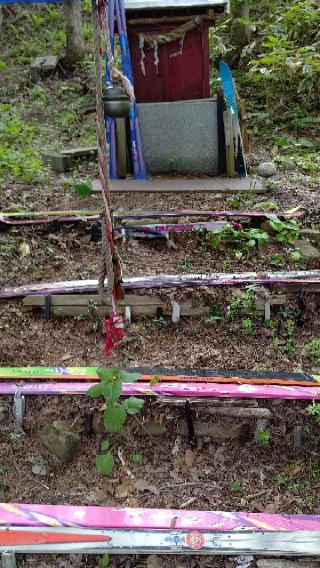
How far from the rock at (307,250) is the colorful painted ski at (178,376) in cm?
183

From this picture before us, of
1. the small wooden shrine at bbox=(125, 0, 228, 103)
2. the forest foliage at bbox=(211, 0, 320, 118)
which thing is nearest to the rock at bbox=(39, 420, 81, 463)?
the small wooden shrine at bbox=(125, 0, 228, 103)

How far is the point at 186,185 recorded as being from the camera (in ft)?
24.2

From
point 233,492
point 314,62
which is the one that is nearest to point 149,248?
point 233,492

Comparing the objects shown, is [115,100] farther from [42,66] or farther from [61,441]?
[42,66]

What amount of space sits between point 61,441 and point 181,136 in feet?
18.9

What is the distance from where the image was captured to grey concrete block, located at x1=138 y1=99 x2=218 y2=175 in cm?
786

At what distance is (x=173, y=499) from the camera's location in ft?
10.3

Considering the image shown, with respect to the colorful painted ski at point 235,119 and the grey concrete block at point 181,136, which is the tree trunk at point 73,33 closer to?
the grey concrete block at point 181,136

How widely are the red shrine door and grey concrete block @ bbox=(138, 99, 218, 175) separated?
22.9 inches

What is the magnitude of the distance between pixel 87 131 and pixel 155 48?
271cm

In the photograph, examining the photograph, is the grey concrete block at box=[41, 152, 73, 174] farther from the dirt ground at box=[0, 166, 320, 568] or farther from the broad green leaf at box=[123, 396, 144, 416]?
the broad green leaf at box=[123, 396, 144, 416]

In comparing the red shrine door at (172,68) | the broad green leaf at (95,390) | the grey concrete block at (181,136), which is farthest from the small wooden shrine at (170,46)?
the broad green leaf at (95,390)

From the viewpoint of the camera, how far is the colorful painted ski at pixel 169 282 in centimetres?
473

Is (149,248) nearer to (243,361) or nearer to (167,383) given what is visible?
(243,361)
